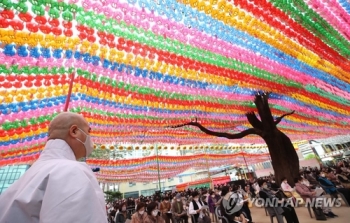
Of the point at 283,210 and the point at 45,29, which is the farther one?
the point at 283,210

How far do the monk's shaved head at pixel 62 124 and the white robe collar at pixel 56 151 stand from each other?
70 millimetres

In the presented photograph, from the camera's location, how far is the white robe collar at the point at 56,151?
106 centimetres

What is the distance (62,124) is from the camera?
125 centimetres

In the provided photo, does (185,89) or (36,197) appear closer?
(36,197)

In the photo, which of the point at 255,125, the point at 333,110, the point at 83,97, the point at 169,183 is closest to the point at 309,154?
the point at 169,183

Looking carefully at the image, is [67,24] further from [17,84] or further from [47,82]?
[17,84]

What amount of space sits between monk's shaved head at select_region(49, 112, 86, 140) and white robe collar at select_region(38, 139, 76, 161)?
0.07 meters

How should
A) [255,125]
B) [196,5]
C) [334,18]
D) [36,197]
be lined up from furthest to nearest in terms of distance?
1. [255,125]
2. [334,18]
3. [196,5]
4. [36,197]

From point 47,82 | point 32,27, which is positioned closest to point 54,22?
point 32,27

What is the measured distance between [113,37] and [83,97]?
231 cm

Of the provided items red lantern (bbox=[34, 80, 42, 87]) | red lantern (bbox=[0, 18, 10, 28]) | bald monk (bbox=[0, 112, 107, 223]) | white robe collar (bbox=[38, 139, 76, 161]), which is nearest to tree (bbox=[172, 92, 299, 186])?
red lantern (bbox=[34, 80, 42, 87])

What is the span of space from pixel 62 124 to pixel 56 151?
0.22 meters

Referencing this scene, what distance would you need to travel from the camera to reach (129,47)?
12.5 feet

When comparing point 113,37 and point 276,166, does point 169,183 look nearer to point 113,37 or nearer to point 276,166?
point 276,166
